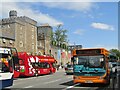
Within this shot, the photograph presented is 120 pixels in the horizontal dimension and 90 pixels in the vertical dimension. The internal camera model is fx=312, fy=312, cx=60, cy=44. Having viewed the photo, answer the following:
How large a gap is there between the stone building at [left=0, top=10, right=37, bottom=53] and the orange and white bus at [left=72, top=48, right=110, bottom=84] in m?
38.1

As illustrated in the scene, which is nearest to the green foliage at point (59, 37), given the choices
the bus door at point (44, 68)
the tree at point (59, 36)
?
the tree at point (59, 36)

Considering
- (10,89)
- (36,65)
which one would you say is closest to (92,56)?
(10,89)

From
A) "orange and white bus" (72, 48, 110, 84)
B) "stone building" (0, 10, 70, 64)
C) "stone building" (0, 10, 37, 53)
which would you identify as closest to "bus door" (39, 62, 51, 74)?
"stone building" (0, 10, 70, 64)

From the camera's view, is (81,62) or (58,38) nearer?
(81,62)

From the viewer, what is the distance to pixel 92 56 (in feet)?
69.5

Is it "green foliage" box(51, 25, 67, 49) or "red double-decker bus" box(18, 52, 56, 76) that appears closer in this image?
"red double-decker bus" box(18, 52, 56, 76)

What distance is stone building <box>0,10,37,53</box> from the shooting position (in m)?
61.8

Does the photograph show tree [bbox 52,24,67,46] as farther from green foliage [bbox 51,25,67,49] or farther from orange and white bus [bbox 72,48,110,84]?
orange and white bus [bbox 72,48,110,84]

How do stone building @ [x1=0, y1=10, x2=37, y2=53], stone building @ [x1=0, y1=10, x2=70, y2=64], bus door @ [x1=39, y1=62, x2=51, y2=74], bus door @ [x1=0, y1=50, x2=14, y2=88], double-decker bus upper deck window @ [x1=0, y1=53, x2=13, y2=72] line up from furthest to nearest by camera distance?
stone building @ [x1=0, y1=10, x2=70, y2=64], stone building @ [x1=0, y1=10, x2=37, y2=53], bus door @ [x1=39, y1=62, x2=51, y2=74], double-decker bus upper deck window @ [x1=0, y1=53, x2=13, y2=72], bus door @ [x1=0, y1=50, x2=14, y2=88]

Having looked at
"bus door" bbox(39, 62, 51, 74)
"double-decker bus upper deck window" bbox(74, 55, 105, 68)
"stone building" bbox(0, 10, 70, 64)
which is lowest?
"bus door" bbox(39, 62, 51, 74)

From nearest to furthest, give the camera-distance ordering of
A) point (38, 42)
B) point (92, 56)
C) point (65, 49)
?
point (92, 56)
point (38, 42)
point (65, 49)

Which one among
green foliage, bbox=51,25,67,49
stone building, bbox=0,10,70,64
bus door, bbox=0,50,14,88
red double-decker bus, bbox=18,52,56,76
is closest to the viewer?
bus door, bbox=0,50,14,88

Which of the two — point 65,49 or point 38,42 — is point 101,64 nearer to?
point 38,42

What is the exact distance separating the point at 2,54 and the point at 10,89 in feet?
10.5
